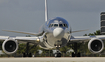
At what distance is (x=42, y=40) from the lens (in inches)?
924

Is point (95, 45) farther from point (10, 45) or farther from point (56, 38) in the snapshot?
point (10, 45)

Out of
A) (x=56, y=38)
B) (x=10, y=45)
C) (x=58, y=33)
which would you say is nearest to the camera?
(x=58, y=33)

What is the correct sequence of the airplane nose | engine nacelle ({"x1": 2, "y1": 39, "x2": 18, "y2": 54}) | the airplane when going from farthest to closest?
engine nacelle ({"x1": 2, "y1": 39, "x2": 18, "y2": 54}) → the airplane → the airplane nose

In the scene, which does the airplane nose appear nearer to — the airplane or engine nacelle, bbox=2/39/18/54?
the airplane

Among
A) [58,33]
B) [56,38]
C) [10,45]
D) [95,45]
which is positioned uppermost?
[58,33]

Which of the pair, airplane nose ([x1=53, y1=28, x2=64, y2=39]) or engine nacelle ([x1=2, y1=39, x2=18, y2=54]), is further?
engine nacelle ([x1=2, y1=39, x2=18, y2=54])

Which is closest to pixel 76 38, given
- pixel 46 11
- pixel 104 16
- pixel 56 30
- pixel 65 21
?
pixel 65 21

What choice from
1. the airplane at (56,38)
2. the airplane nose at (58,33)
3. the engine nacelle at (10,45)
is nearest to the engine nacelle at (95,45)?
the airplane at (56,38)

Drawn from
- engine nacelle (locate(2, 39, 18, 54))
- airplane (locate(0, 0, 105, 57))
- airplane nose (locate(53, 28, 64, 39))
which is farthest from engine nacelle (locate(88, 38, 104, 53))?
engine nacelle (locate(2, 39, 18, 54))

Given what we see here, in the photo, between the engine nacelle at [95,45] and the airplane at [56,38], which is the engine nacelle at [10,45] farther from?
the engine nacelle at [95,45]

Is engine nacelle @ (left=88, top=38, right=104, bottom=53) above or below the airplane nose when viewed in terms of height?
below

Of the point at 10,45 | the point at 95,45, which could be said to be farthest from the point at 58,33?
the point at 10,45

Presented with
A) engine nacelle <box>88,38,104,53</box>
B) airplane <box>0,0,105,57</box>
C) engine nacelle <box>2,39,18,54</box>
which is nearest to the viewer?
airplane <box>0,0,105,57</box>

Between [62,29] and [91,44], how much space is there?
433cm
